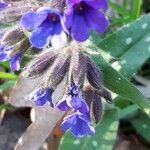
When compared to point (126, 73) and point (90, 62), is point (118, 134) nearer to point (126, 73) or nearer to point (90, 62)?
point (126, 73)

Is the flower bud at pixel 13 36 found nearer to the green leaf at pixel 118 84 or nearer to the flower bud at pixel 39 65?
the flower bud at pixel 39 65

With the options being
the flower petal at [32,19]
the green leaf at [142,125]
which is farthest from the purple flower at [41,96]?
the green leaf at [142,125]

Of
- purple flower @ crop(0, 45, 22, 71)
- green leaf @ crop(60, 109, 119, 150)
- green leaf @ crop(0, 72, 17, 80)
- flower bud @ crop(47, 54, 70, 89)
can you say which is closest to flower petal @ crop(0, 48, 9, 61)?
purple flower @ crop(0, 45, 22, 71)

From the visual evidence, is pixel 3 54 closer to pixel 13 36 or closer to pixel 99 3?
pixel 13 36

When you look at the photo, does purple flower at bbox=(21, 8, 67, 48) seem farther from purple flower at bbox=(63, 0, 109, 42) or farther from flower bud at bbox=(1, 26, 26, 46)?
flower bud at bbox=(1, 26, 26, 46)

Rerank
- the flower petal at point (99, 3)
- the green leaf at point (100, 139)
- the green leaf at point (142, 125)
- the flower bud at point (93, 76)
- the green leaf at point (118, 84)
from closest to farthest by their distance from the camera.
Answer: the flower petal at point (99, 3), the flower bud at point (93, 76), the green leaf at point (118, 84), the green leaf at point (100, 139), the green leaf at point (142, 125)

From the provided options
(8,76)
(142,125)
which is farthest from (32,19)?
(142,125)
